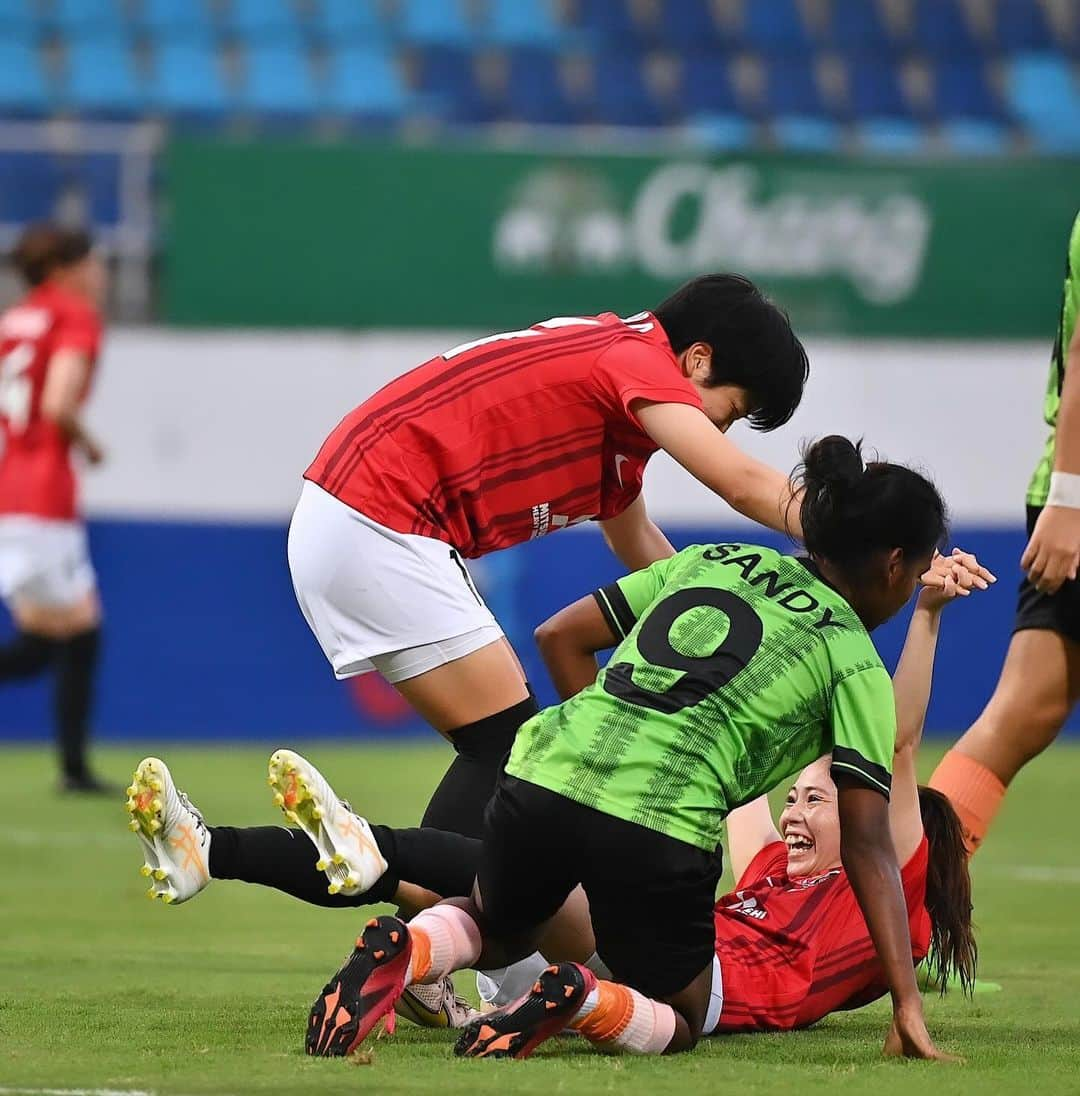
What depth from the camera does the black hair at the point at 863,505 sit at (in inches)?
140

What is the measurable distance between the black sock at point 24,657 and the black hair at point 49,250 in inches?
59.7

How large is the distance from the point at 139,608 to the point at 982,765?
716 centimetres

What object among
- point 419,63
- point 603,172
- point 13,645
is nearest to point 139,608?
point 13,645

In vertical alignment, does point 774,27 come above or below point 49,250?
above

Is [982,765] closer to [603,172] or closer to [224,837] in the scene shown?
[224,837]

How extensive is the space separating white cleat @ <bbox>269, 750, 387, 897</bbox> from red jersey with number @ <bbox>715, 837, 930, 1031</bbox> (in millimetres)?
725

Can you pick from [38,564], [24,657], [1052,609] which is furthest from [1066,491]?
[38,564]

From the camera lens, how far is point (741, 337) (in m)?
3.92

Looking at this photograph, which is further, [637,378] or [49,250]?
[49,250]

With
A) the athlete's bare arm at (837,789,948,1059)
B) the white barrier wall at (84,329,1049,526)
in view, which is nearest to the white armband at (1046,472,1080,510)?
the athlete's bare arm at (837,789,948,1059)

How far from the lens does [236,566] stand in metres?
11.3

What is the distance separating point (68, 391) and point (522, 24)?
6420 mm

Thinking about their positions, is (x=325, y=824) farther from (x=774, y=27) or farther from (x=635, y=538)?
(x=774, y=27)

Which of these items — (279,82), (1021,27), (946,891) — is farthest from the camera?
(1021,27)
